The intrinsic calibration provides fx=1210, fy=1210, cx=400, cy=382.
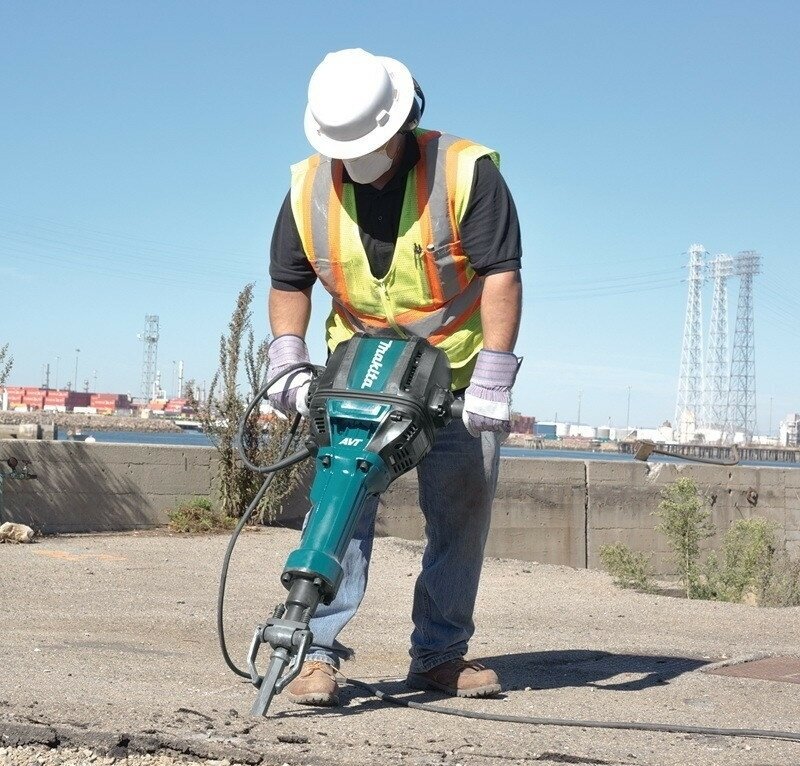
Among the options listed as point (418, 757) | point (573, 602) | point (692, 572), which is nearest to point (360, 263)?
point (418, 757)

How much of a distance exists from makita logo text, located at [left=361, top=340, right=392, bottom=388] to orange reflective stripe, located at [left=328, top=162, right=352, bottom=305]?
35 cm

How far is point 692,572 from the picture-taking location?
9.31m

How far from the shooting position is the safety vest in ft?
12.4

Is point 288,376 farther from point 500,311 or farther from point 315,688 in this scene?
point 315,688

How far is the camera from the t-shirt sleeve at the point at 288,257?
404 cm

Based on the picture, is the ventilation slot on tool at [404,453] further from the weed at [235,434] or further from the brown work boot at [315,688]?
the weed at [235,434]

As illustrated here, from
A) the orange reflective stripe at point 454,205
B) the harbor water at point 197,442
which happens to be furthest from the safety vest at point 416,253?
the harbor water at point 197,442

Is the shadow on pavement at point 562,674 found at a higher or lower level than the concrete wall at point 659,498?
lower

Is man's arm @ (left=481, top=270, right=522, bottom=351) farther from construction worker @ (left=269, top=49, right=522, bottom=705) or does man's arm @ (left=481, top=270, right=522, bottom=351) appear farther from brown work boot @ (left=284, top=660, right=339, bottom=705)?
brown work boot @ (left=284, top=660, right=339, bottom=705)

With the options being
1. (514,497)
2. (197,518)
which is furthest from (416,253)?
(514,497)

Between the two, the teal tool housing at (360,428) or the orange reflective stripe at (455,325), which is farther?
the orange reflective stripe at (455,325)

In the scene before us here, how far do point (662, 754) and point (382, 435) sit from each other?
3.82 ft

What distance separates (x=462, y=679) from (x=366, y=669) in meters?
0.91

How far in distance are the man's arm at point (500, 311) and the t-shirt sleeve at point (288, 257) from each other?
66 centimetres
